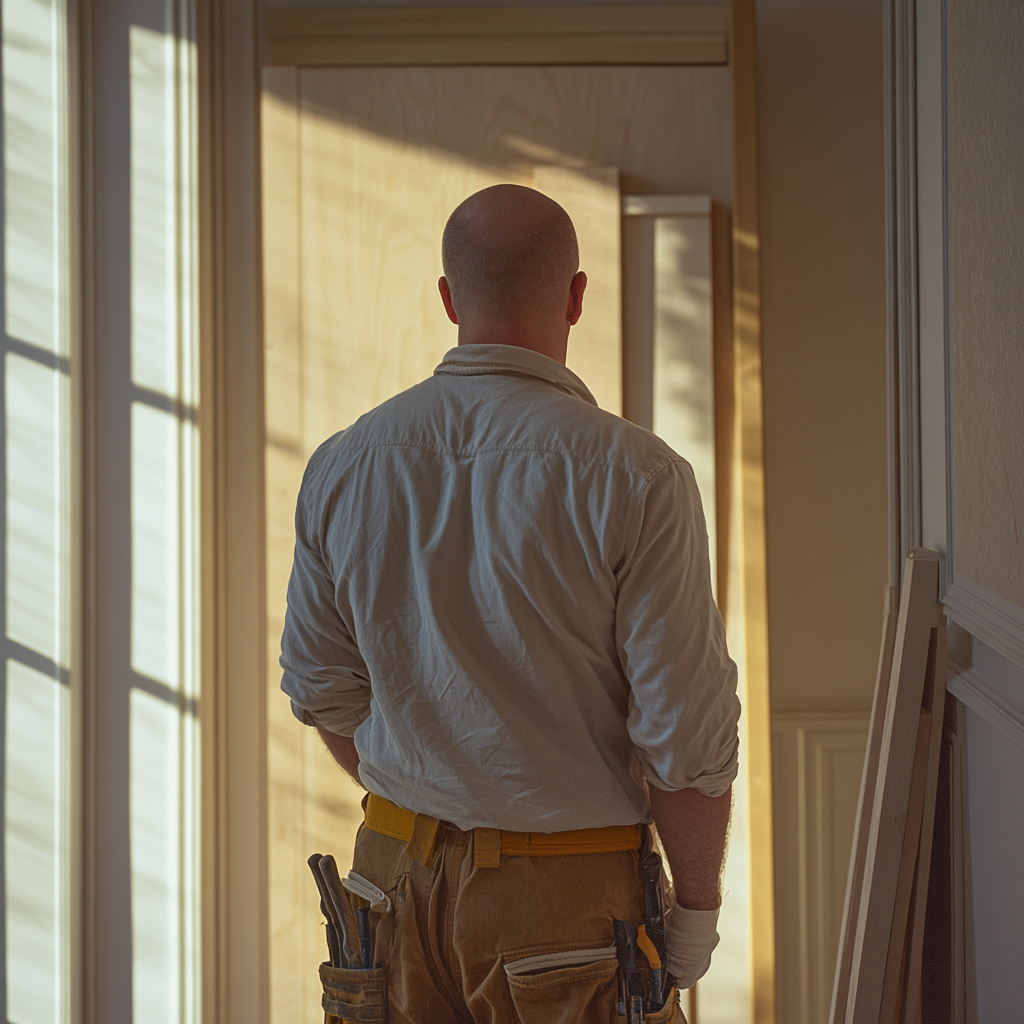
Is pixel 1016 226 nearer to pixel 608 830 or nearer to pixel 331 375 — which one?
pixel 608 830

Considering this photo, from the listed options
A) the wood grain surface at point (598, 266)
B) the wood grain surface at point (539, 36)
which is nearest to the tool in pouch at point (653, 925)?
the wood grain surface at point (598, 266)

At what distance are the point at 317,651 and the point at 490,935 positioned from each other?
44 centimetres

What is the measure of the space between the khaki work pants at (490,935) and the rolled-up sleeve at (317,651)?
0.22 metres

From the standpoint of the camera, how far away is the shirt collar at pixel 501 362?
118cm

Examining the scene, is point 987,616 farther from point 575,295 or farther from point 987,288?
point 575,295

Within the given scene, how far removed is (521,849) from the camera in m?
1.18

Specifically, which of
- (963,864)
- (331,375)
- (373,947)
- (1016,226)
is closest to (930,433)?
(1016,226)

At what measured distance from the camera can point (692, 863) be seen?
123cm

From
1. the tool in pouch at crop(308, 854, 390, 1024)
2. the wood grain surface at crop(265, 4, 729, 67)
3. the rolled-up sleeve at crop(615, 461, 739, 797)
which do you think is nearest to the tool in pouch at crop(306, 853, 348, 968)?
the tool in pouch at crop(308, 854, 390, 1024)

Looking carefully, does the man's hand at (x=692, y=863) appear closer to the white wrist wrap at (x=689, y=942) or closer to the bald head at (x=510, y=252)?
the white wrist wrap at (x=689, y=942)

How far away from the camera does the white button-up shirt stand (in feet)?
3.65

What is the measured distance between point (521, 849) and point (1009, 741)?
56 centimetres

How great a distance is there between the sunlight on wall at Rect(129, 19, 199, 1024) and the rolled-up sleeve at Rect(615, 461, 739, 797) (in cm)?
126

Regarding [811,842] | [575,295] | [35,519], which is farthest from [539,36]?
[811,842]
